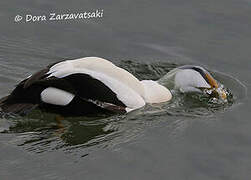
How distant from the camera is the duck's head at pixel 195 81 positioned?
25.5 ft

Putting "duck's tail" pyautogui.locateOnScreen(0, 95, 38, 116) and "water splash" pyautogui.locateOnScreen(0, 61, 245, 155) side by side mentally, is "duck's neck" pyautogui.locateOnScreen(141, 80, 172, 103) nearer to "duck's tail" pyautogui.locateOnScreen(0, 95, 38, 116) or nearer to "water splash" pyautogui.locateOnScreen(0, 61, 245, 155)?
"water splash" pyautogui.locateOnScreen(0, 61, 245, 155)

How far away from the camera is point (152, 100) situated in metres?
7.23

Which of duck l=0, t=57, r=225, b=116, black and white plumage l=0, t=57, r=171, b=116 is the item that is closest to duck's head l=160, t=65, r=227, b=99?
duck l=0, t=57, r=225, b=116

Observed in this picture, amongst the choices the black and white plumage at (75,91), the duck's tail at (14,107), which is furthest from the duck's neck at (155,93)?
the duck's tail at (14,107)

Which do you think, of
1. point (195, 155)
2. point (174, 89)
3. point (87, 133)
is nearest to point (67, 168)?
point (87, 133)

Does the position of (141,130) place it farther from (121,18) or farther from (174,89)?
(121,18)

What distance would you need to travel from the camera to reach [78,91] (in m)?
6.56

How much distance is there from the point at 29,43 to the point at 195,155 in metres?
3.26

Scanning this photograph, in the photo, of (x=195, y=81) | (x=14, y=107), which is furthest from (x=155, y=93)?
(x=14, y=107)

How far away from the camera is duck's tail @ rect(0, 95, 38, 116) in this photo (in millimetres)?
6488

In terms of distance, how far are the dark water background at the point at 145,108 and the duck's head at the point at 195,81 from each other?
0.30 metres

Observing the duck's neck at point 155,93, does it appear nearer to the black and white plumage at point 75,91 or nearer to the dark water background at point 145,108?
the dark water background at point 145,108

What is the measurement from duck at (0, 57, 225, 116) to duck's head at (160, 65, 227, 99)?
96 cm

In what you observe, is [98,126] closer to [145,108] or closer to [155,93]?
[145,108]
